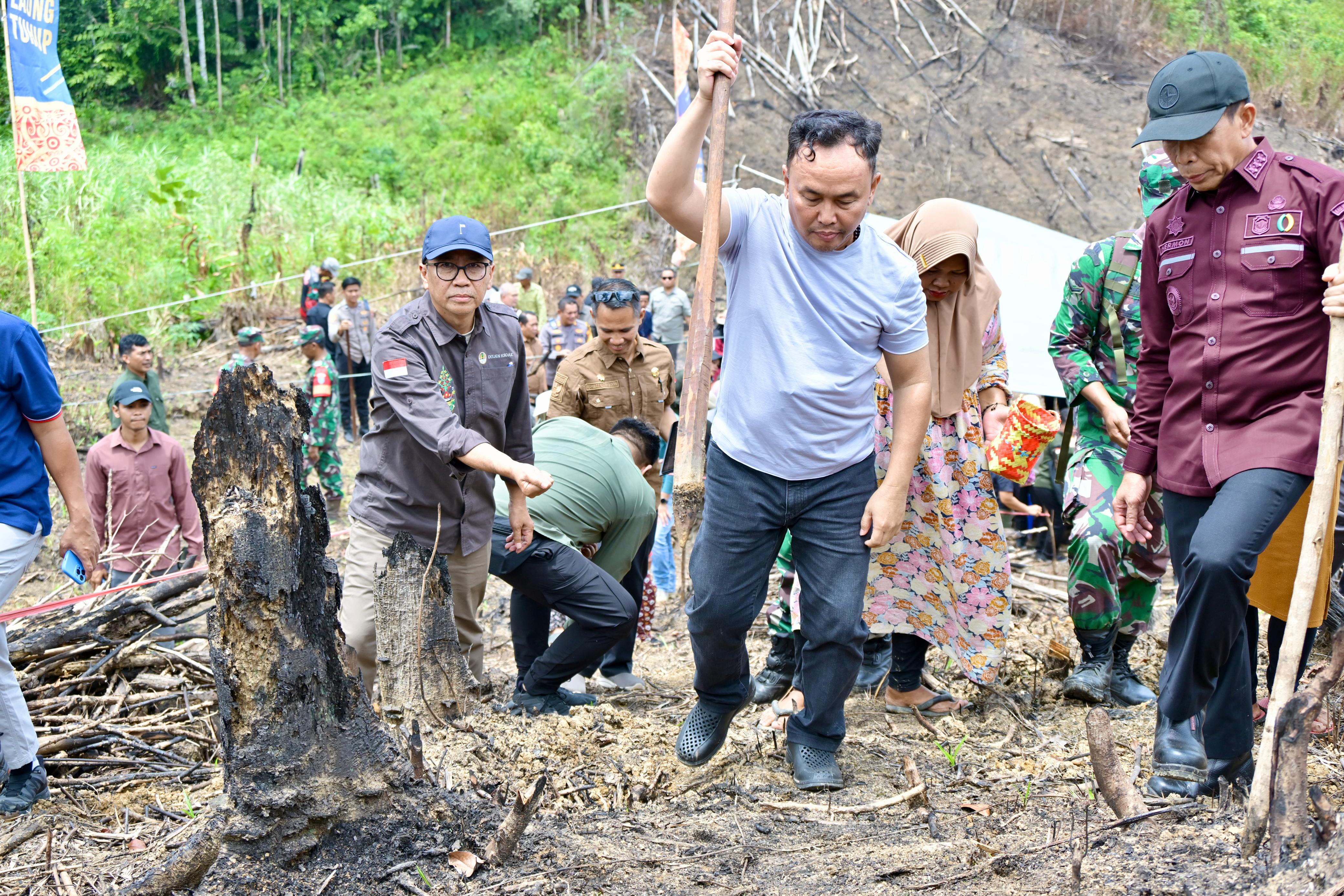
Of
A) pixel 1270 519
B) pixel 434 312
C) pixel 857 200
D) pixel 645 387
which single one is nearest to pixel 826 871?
pixel 1270 519

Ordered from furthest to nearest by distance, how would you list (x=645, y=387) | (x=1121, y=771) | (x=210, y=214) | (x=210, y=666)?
(x=210, y=214) → (x=645, y=387) → (x=210, y=666) → (x=1121, y=771)

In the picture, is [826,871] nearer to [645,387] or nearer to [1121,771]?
[1121,771]

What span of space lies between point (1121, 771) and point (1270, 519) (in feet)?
2.38

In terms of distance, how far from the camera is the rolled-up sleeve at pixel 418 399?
11.8 ft

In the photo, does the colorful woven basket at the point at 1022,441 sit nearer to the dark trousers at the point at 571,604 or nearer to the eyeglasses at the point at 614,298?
the dark trousers at the point at 571,604

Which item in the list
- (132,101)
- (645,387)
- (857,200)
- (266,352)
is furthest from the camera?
(132,101)

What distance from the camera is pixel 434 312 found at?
3.92 metres

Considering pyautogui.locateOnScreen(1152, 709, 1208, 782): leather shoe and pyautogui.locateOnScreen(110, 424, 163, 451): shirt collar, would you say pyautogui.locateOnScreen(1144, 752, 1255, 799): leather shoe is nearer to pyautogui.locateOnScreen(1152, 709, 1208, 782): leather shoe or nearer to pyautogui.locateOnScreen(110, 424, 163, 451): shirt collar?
pyautogui.locateOnScreen(1152, 709, 1208, 782): leather shoe

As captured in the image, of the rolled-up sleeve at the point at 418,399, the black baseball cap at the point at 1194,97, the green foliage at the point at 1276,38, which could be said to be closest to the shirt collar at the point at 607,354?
the rolled-up sleeve at the point at 418,399

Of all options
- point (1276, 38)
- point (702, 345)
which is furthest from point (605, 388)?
point (1276, 38)

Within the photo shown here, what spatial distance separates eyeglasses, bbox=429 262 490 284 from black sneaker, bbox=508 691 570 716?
167cm

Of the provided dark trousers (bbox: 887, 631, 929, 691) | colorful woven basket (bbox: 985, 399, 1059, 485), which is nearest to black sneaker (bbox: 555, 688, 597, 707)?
dark trousers (bbox: 887, 631, 929, 691)

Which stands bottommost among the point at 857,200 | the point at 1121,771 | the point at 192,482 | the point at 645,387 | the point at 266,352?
the point at 266,352

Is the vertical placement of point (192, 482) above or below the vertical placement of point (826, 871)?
above
